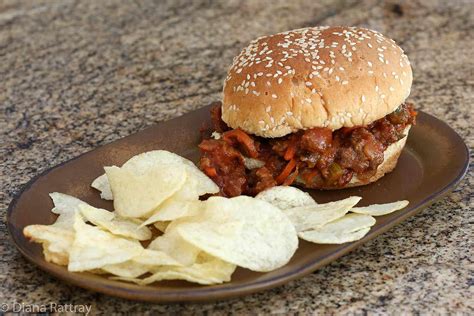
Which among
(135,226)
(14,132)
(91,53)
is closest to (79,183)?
(135,226)

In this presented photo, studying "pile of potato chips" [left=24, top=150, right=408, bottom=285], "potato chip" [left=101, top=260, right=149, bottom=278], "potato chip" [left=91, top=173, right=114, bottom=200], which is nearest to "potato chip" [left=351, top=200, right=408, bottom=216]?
"pile of potato chips" [left=24, top=150, right=408, bottom=285]

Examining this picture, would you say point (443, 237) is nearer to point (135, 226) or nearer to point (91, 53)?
point (135, 226)

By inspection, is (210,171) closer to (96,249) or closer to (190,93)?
(96,249)

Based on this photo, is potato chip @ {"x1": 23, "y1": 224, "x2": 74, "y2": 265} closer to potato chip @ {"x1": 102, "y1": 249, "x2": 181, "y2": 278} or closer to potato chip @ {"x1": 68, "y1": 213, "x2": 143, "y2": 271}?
potato chip @ {"x1": 68, "y1": 213, "x2": 143, "y2": 271}

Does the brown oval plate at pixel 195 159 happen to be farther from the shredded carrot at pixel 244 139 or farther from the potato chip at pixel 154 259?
the shredded carrot at pixel 244 139

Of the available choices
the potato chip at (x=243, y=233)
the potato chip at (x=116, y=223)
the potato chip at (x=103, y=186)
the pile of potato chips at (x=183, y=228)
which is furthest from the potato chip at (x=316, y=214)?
the potato chip at (x=103, y=186)

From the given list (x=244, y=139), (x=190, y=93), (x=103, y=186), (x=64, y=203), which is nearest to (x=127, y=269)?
(x=64, y=203)
